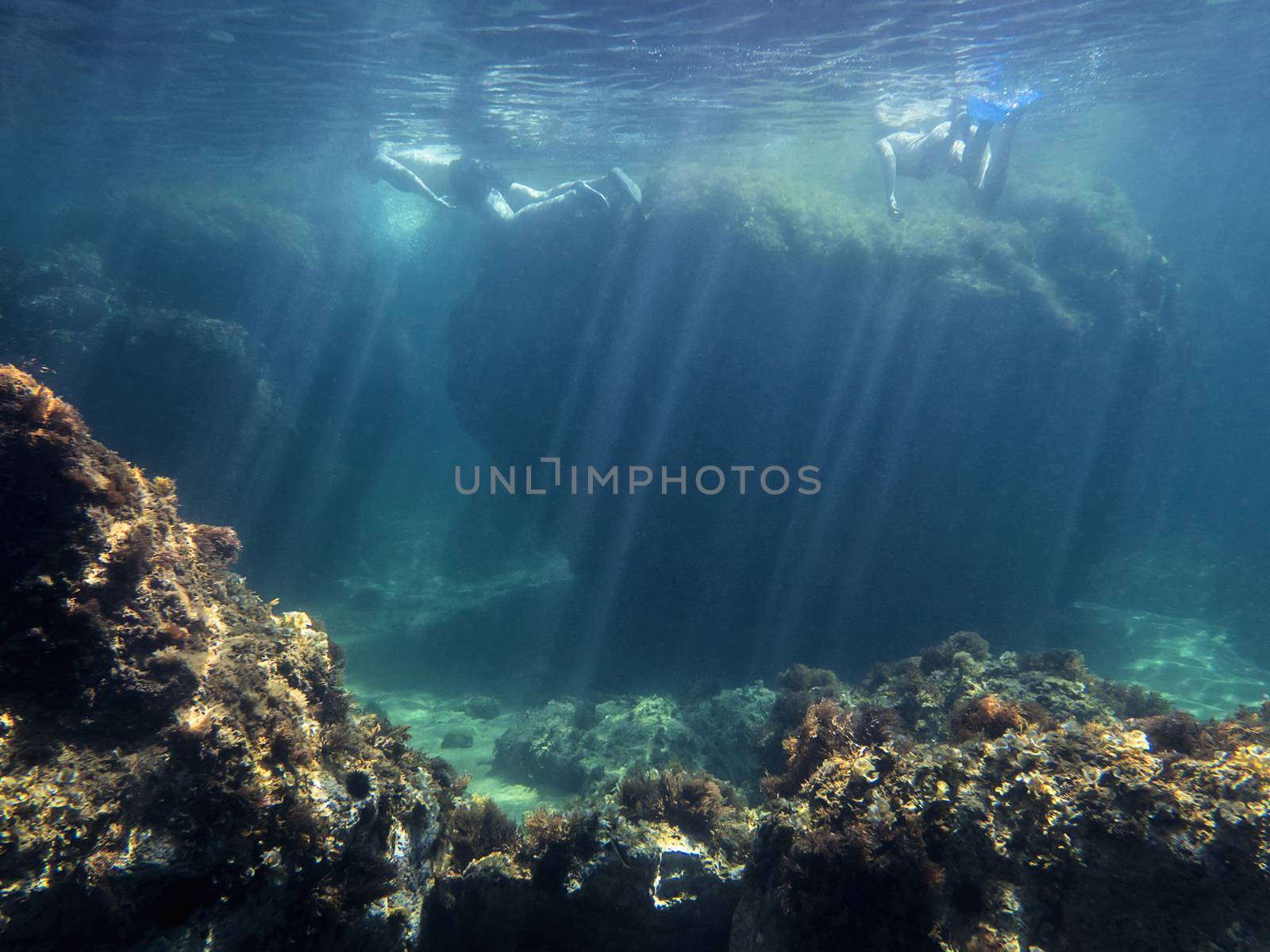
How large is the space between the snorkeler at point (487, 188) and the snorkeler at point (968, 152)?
716cm

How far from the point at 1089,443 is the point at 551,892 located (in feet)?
54.3

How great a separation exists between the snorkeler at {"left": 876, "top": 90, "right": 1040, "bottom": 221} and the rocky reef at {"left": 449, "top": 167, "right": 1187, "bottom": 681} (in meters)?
1.58

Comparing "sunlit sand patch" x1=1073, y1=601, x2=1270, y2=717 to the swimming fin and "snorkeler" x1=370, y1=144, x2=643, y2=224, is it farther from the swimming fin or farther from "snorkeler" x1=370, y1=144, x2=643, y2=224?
"snorkeler" x1=370, y1=144, x2=643, y2=224

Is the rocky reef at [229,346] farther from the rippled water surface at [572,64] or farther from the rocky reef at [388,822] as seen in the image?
the rocky reef at [388,822]

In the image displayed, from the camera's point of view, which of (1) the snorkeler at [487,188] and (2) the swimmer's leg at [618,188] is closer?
(2) the swimmer's leg at [618,188]

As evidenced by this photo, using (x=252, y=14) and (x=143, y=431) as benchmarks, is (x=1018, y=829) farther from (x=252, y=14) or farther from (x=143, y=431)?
(x=143, y=431)

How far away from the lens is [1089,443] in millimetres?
14734

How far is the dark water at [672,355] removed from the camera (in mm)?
13555

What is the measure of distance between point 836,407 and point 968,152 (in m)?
8.51

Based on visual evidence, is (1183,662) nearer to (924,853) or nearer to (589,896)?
(924,853)

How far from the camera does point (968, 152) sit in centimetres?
1584

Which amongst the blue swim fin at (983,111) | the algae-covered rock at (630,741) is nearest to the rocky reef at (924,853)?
the algae-covered rock at (630,741)

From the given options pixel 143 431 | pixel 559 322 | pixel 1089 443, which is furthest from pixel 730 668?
pixel 143 431

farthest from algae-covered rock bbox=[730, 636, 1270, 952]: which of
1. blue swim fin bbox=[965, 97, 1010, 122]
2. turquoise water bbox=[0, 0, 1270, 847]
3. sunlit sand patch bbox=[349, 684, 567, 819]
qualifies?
blue swim fin bbox=[965, 97, 1010, 122]
